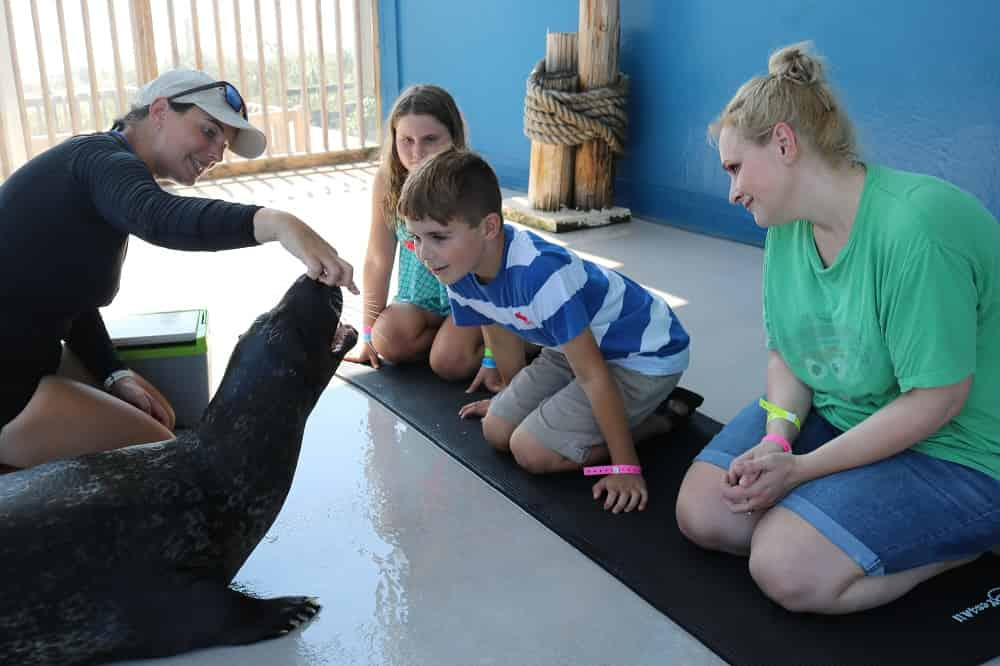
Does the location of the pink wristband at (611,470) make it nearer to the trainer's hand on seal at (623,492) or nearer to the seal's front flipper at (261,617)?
the trainer's hand on seal at (623,492)

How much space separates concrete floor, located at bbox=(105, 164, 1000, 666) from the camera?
1.89 m

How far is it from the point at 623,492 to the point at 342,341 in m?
0.77

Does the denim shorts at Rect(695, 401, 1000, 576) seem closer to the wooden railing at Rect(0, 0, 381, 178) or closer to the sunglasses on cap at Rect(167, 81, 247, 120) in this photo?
the sunglasses on cap at Rect(167, 81, 247, 120)

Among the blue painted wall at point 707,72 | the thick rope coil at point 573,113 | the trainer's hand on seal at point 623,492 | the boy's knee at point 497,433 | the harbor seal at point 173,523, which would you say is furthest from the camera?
the thick rope coil at point 573,113

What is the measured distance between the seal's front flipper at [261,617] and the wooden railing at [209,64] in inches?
195

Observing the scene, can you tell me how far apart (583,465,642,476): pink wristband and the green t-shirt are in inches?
19.2

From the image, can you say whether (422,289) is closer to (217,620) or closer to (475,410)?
(475,410)

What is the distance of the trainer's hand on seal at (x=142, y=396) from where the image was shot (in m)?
2.59

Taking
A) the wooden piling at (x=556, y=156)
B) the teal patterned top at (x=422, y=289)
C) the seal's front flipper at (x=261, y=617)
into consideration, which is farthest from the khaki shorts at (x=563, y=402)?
the wooden piling at (x=556, y=156)

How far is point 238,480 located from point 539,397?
3.27 ft

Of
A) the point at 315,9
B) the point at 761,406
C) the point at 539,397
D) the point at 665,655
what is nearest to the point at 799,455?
the point at 761,406

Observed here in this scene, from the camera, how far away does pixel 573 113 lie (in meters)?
4.92

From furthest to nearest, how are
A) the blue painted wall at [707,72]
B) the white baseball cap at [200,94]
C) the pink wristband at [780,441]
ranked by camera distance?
1. the blue painted wall at [707,72]
2. the white baseball cap at [200,94]
3. the pink wristband at [780,441]

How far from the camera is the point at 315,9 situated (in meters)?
6.84
